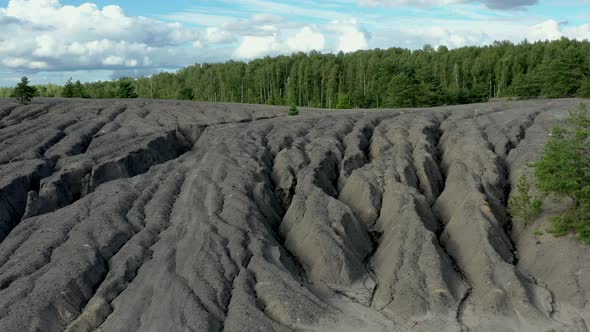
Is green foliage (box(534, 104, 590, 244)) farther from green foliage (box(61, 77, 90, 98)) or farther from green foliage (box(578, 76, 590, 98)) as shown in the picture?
green foliage (box(61, 77, 90, 98))

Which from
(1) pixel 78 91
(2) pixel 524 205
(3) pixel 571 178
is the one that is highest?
(1) pixel 78 91

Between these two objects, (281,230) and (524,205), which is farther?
(281,230)

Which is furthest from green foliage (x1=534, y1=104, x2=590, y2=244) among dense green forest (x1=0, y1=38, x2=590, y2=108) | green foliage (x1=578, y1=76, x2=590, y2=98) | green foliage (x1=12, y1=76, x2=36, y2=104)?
green foliage (x1=12, y1=76, x2=36, y2=104)

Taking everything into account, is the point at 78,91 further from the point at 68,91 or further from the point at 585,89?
the point at 585,89

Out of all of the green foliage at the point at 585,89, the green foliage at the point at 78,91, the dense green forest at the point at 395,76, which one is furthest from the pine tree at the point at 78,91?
the green foliage at the point at 585,89

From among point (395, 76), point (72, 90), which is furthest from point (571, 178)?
point (72, 90)

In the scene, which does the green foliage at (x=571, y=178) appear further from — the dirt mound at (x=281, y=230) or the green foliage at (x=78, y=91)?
the green foliage at (x=78, y=91)

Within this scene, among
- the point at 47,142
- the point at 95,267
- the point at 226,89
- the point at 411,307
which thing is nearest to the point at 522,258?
the point at 411,307
